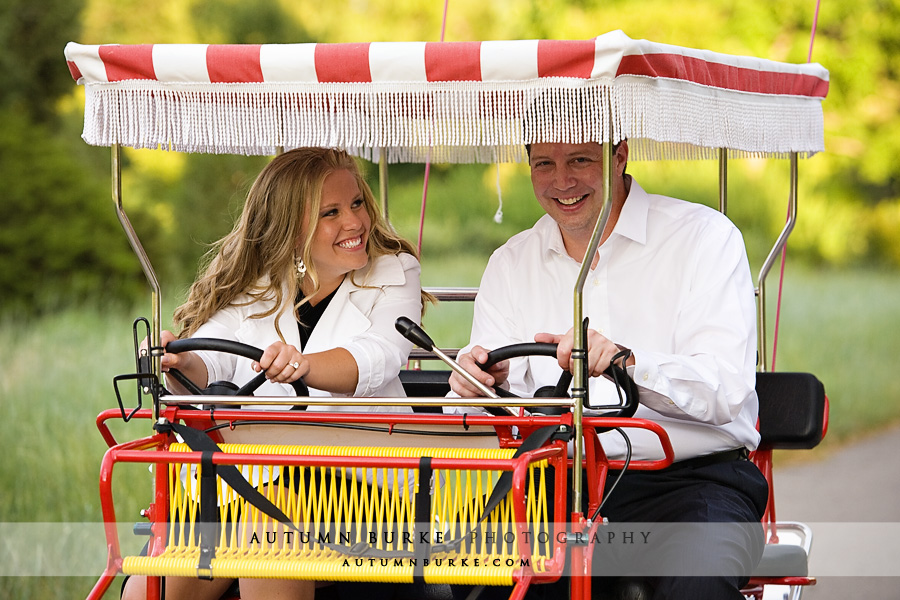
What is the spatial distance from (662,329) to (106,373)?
6.33 m

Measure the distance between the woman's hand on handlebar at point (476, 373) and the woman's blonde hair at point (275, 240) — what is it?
2.55 ft

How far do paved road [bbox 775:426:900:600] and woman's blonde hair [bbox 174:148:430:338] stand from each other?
3715 mm

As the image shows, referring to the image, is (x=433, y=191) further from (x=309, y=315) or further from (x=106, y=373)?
(x=309, y=315)

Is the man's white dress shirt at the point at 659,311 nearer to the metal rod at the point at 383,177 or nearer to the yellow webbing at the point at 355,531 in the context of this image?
the yellow webbing at the point at 355,531

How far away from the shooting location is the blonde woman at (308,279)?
339 centimetres

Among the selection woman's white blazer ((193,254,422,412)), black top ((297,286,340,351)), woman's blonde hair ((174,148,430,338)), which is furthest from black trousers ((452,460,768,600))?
woman's blonde hair ((174,148,430,338))

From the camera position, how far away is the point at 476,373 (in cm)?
278

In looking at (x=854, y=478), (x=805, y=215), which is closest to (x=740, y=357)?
(x=854, y=478)

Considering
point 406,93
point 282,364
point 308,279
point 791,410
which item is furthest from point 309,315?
point 791,410

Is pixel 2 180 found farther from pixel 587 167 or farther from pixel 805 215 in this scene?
pixel 805 215

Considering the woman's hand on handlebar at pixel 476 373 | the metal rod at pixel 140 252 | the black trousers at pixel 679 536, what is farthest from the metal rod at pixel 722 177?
the metal rod at pixel 140 252

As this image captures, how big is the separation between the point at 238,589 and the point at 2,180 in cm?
720

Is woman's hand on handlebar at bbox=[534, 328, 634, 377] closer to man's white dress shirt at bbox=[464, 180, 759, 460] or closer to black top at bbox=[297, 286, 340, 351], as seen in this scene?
man's white dress shirt at bbox=[464, 180, 759, 460]

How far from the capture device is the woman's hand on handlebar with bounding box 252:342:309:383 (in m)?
2.81
